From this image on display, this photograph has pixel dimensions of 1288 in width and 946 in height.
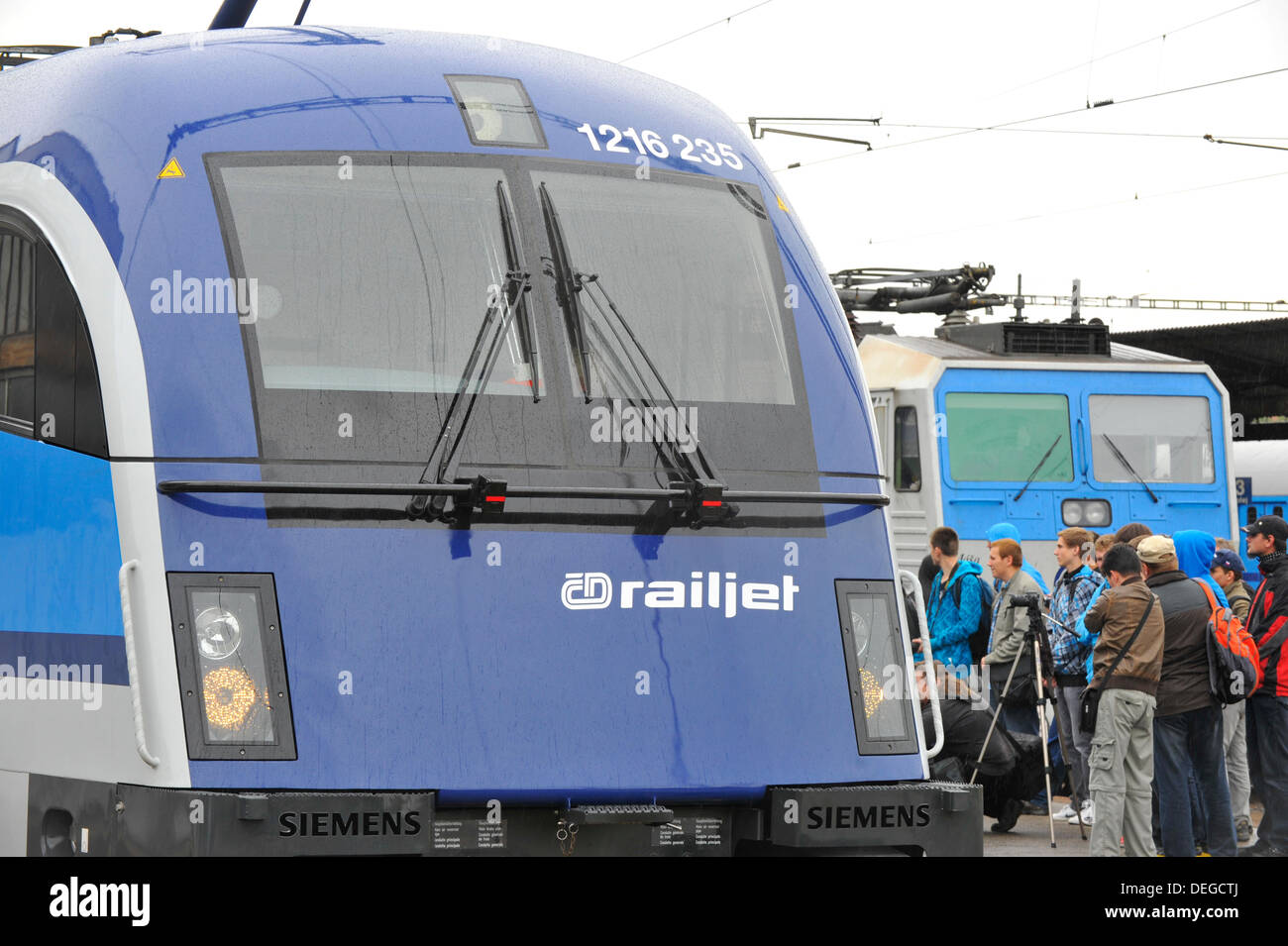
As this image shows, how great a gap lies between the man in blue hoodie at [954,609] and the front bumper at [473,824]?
582cm

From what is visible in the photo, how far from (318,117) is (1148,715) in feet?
18.4

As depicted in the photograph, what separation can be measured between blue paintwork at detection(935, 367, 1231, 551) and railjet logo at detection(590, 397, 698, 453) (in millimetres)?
10948

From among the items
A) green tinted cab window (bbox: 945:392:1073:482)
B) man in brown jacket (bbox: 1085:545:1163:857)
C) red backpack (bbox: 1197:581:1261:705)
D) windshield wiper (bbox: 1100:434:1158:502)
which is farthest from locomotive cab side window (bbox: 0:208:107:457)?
windshield wiper (bbox: 1100:434:1158:502)

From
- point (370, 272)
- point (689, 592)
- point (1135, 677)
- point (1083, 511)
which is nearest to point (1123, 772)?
point (1135, 677)

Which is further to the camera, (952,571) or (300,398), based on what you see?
(952,571)

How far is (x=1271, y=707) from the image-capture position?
34.0 feet

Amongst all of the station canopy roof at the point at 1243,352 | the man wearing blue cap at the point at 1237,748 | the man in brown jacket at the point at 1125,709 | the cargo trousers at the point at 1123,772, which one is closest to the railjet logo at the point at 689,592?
the man in brown jacket at the point at 1125,709

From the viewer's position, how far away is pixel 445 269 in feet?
18.3

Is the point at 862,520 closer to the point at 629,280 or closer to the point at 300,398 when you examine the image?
the point at 629,280
